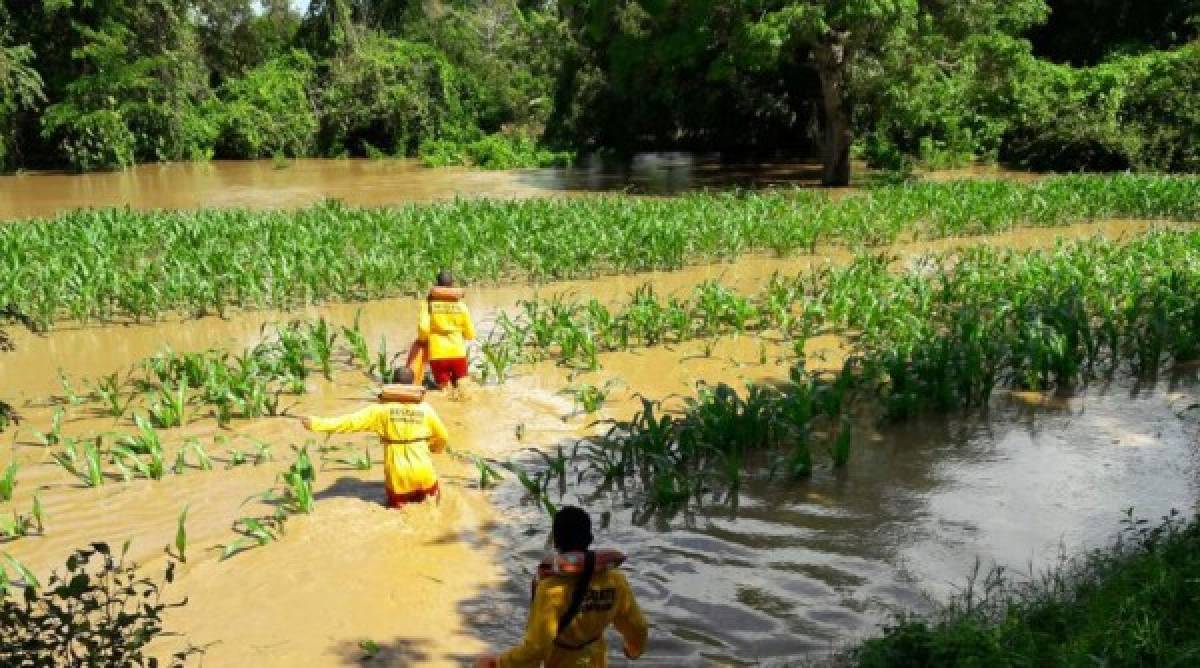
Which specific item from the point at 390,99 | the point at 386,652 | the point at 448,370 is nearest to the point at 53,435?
the point at 448,370

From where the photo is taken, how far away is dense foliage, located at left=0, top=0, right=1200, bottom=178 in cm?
2509

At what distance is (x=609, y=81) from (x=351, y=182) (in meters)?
10.7

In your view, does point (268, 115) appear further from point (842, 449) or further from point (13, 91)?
point (842, 449)

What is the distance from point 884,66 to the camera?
24.2m

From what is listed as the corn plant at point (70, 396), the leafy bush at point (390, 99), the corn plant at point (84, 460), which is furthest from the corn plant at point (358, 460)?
the leafy bush at point (390, 99)

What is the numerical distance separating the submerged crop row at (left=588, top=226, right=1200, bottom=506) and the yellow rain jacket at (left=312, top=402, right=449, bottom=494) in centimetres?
138

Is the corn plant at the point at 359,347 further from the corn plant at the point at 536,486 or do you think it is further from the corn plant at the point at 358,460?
the corn plant at the point at 536,486

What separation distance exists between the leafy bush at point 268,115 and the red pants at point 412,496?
3899 cm

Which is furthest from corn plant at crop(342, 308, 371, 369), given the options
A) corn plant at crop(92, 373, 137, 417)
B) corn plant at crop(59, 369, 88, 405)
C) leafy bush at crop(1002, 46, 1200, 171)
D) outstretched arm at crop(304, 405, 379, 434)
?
leafy bush at crop(1002, 46, 1200, 171)

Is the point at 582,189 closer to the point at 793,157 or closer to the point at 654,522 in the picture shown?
the point at 793,157

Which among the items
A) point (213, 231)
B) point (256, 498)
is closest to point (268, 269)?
point (213, 231)

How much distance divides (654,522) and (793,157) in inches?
1318

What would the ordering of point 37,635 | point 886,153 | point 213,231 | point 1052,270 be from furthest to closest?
point 886,153
point 213,231
point 1052,270
point 37,635

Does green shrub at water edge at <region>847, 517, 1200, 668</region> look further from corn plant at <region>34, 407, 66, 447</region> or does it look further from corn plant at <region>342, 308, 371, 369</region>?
corn plant at <region>34, 407, 66, 447</region>
